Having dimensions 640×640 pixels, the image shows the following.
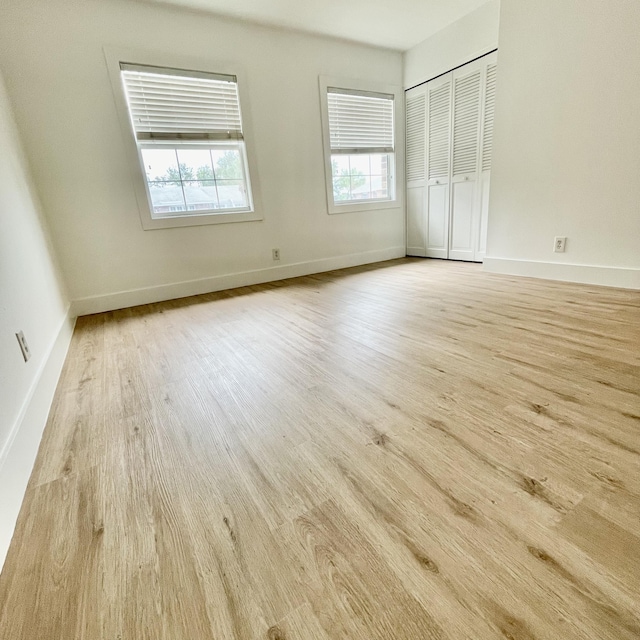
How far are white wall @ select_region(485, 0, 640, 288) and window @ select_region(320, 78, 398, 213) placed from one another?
1453 mm

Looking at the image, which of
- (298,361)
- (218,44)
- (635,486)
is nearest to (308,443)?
(298,361)

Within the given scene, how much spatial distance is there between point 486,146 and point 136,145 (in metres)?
3.33

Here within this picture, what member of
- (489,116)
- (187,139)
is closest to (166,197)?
(187,139)

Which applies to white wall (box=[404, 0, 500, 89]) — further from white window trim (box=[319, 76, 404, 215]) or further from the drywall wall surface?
the drywall wall surface

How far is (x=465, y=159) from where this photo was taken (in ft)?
11.7

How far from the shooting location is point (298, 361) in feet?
5.51

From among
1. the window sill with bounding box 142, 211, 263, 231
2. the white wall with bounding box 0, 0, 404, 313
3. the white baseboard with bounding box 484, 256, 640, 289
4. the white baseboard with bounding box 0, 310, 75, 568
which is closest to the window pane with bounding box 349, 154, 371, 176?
the white wall with bounding box 0, 0, 404, 313

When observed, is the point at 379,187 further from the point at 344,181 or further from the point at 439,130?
the point at 439,130

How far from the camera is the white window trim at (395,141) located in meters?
3.55

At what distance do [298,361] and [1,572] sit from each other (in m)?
1.18

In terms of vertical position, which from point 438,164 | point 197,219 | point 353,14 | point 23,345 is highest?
point 353,14

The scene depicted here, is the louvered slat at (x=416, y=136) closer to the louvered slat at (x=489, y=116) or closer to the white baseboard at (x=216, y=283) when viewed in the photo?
the louvered slat at (x=489, y=116)

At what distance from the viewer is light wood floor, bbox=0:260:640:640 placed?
0.61 m

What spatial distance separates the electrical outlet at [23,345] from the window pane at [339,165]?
3374mm
